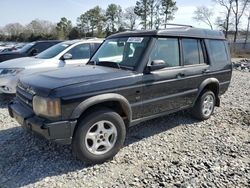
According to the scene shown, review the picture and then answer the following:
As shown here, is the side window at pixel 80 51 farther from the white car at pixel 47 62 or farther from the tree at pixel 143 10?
the tree at pixel 143 10

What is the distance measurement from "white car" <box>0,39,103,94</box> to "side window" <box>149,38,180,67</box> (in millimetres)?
3442

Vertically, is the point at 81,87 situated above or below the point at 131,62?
below

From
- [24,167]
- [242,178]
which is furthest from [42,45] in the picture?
[242,178]

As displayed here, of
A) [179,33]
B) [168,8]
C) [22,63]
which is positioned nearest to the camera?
[179,33]

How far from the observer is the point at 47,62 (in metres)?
6.94

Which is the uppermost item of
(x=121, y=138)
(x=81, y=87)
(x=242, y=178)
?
(x=81, y=87)

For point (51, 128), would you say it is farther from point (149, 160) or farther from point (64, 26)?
point (64, 26)

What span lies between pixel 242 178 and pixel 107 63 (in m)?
2.72

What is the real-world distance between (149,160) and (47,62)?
14.6 feet

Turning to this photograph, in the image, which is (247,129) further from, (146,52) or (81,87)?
(81,87)

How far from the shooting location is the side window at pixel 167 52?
13.9ft

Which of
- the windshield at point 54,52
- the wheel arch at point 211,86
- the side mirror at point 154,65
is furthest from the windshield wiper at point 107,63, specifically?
the windshield at point 54,52

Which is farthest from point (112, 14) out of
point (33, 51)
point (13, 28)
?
point (33, 51)

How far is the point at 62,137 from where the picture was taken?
326cm
